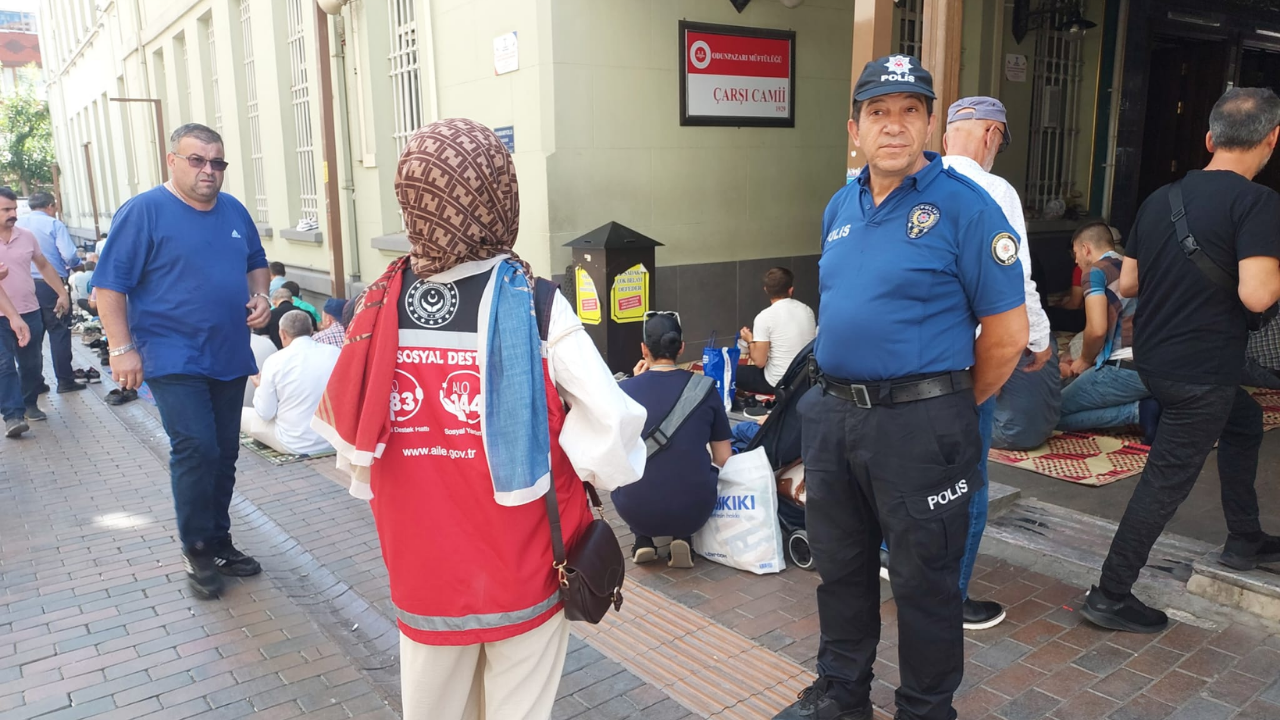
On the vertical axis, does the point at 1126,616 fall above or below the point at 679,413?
below

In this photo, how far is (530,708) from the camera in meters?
2.07

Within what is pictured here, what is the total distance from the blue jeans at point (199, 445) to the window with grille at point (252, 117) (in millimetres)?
10045

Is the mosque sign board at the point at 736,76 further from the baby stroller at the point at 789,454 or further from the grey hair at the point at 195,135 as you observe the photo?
the grey hair at the point at 195,135

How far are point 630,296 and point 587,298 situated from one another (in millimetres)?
360

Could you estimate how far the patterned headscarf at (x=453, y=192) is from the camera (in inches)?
72.8

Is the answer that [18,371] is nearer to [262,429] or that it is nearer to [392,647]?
[262,429]

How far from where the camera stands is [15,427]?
A: 7.05 meters

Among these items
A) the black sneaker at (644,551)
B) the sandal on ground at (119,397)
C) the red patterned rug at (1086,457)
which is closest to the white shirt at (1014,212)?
the black sneaker at (644,551)

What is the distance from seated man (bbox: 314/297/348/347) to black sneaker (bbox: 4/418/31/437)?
8.22 ft

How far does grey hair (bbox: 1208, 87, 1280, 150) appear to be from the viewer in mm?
3062

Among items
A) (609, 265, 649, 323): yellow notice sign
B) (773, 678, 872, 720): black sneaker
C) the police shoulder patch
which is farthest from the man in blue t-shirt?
(609, 265, 649, 323): yellow notice sign

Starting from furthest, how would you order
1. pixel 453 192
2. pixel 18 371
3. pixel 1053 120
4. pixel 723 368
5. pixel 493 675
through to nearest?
pixel 1053 120 < pixel 18 371 < pixel 723 368 < pixel 493 675 < pixel 453 192

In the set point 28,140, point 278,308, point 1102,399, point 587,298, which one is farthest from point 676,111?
point 28,140

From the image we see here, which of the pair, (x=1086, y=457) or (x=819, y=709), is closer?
(x=819, y=709)
